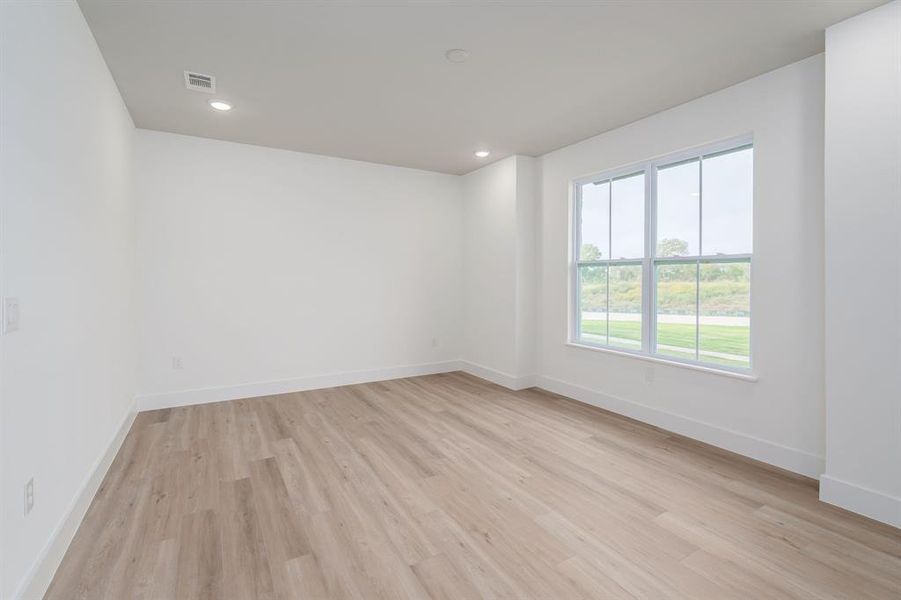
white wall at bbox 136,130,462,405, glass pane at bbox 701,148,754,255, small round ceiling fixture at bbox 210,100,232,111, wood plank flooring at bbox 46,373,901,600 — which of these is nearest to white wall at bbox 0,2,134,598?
wood plank flooring at bbox 46,373,901,600

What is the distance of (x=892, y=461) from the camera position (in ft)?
7.17

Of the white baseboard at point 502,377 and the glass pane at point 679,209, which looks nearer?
the glass pane at point 679,209

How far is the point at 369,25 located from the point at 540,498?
2.93 m

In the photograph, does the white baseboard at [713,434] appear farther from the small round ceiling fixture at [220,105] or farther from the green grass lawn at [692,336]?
the small round ceiling fixture at [220,105]

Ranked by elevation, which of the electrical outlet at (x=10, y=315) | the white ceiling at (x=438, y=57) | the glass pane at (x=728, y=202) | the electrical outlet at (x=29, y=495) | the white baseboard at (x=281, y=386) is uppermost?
the white ceiling at (x=438, y=57)

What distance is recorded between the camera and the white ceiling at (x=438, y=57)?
2.25 metres

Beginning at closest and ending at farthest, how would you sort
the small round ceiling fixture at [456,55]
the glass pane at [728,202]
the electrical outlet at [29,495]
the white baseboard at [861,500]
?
the electrical outlet at [29,495]
the white baseboard at [861,500]
the small round ceiling fixture at [456,55]
the glass pane at [728,202]

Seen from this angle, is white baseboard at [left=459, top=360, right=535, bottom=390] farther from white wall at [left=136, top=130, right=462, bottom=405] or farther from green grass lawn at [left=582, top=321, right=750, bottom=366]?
green grass lawn at [left=582, top=321, right=750, bottom=366]

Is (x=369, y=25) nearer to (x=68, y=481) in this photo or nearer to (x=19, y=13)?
(x=19, y=13)

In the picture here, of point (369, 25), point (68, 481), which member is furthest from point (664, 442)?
point (68, 481)

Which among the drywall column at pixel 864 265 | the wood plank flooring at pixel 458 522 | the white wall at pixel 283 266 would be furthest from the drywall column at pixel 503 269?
the drywall column at pixel 864 265

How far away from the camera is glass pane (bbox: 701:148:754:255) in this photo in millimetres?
3053

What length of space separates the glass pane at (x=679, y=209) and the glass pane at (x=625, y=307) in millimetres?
368

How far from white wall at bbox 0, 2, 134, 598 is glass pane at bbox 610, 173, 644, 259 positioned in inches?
162
